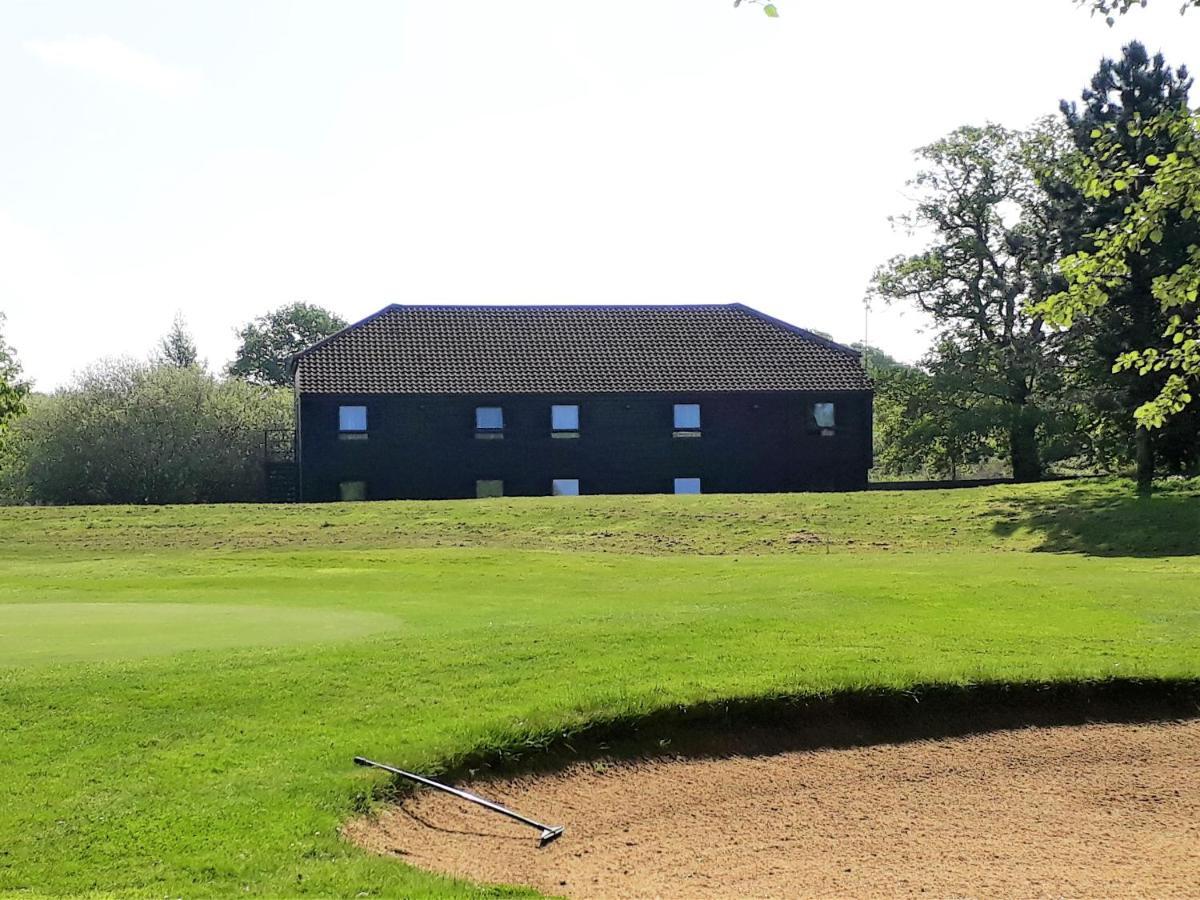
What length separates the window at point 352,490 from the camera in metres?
49.1

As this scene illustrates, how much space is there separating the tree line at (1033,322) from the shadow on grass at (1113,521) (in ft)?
6.72

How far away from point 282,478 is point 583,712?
45.7 meters

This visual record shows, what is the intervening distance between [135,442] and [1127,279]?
45384mm

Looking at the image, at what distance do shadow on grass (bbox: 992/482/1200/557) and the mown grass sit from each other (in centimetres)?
502

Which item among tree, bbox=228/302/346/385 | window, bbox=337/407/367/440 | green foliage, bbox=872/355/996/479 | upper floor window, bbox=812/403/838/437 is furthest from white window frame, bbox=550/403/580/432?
tree, bbox=228/302/346/385

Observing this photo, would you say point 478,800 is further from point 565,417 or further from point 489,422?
point 565,417

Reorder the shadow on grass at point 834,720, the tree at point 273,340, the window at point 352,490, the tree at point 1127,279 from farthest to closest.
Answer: the tree at point 273,340 → the window at point 352,490 → the tree at point 1127,279 → the shadow on grass at point 834,720

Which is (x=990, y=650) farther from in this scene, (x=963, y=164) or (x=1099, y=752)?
(x=963, y=164)

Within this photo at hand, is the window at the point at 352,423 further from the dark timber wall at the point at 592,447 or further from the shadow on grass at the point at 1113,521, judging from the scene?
the shadow on grass at the point at 1113,521

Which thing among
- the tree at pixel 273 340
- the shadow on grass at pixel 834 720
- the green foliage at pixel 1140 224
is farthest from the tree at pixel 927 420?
the tree at pixel 273 340

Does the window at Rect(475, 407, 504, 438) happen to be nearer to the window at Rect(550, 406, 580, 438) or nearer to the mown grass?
the window at Rect(550, 406, 580, 438)

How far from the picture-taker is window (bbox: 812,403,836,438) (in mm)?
51844

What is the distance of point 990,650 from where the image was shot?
13.3 metres

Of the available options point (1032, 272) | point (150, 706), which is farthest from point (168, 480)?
point (150, 706)
